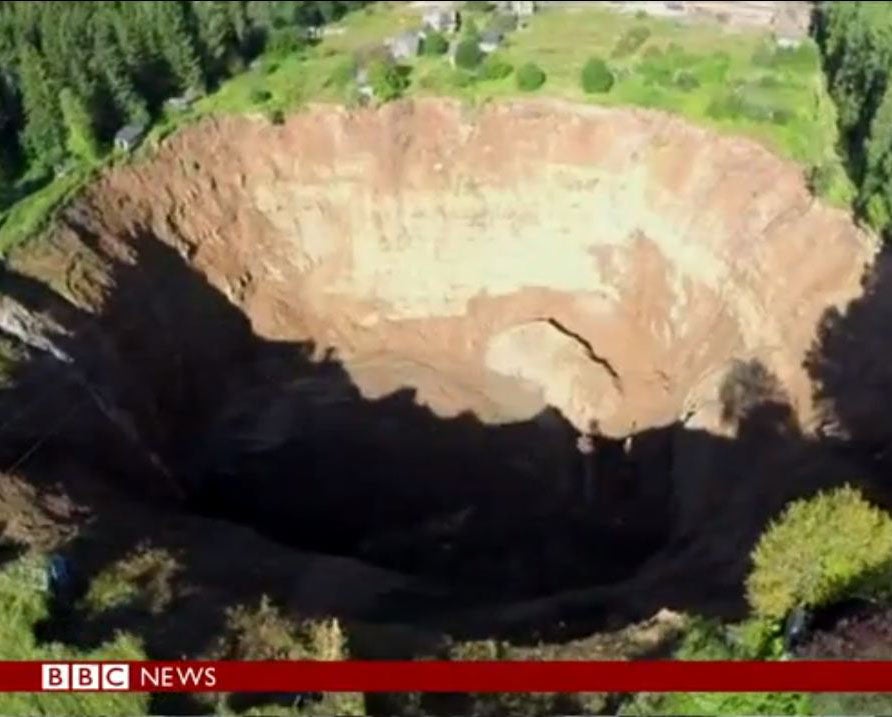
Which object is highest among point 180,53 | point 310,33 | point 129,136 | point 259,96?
point 180,53

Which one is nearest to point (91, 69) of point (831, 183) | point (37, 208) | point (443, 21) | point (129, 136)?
point (129, 136)

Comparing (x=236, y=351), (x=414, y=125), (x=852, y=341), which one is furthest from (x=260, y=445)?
(x=852, y=341)

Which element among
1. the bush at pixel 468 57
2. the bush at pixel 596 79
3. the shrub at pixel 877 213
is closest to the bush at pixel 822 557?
the shrub at pixel 877 213

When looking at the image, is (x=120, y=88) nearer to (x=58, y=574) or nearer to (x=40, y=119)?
(x=40, y=119)

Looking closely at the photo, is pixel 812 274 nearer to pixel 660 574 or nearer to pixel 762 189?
pixel 762 189

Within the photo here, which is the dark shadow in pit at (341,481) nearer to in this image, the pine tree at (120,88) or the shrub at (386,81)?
the pine tree at (120,88)
